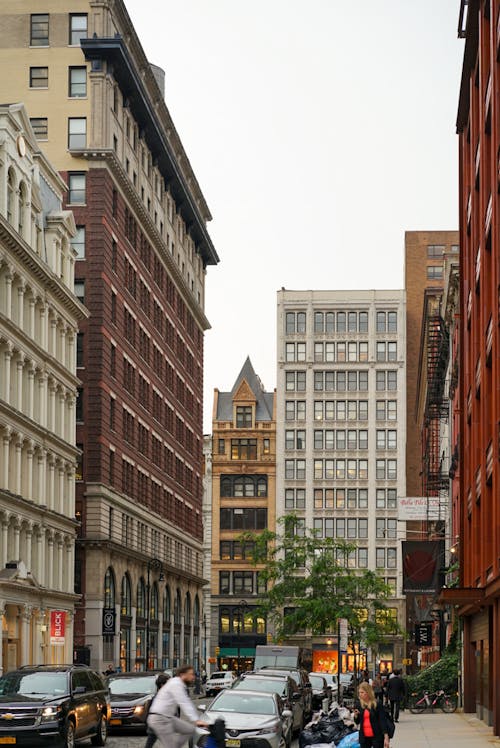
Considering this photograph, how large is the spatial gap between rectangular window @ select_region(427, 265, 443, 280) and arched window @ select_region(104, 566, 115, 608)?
77.7m

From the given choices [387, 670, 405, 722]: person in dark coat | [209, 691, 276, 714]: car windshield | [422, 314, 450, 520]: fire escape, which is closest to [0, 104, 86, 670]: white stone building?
[387, 670, 405, 722]: person in dark coat

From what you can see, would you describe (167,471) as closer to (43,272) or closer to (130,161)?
(130,161)

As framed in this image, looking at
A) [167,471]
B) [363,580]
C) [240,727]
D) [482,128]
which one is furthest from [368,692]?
[167,471]

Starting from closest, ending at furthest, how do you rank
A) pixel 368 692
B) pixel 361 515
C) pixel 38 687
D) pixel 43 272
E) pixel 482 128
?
pixel 368 692 → pixel 38 687 → pixel 482 128 → pixel 43 272 → pixel 361 515

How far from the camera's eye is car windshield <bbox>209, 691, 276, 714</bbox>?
29.5m

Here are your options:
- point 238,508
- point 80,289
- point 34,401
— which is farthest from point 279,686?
point 238,508

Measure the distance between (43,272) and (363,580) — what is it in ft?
115

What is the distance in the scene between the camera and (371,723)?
68.8 feet

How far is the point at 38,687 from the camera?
102 ft

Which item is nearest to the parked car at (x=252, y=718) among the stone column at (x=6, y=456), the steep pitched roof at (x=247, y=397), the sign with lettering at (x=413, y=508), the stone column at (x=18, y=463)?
the stone column at (x=6, y=456)

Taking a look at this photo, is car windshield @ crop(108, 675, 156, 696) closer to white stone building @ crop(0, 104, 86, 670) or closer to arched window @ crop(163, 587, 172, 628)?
white stone building @ crop(0, 104, 86, 670)

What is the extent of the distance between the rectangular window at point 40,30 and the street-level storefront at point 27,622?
35.7 meters

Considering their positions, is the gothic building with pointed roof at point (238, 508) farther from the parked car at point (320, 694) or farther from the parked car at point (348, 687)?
the parked car at point (320, 694)

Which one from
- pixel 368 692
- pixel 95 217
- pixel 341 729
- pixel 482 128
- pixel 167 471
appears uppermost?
pixel 95 217
